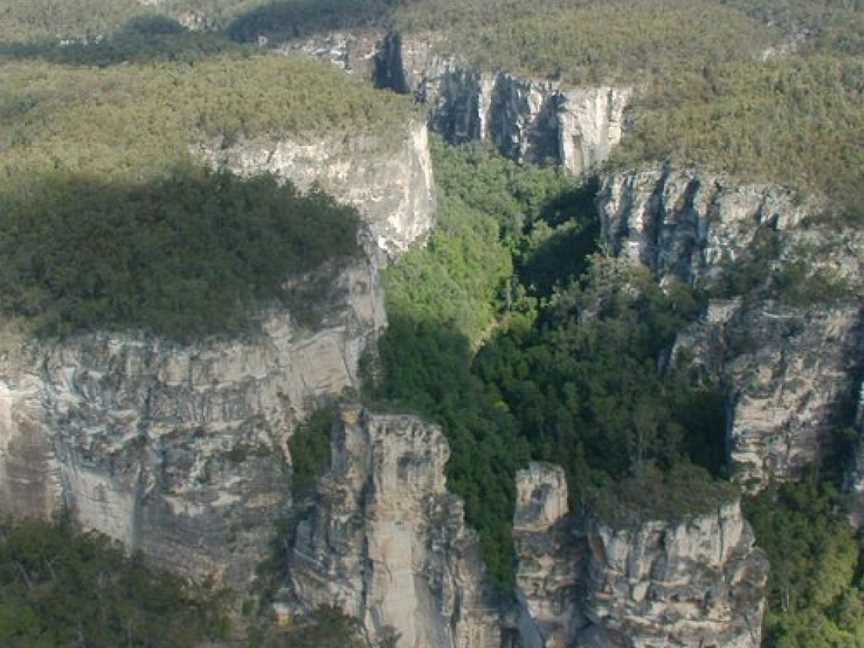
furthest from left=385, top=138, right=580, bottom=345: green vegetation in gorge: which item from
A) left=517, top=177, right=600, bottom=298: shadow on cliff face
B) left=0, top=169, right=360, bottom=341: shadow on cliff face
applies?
left=0, top=169, right=360, bottom=341: shadow on cliff face

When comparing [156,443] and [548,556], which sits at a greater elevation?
[548,556]

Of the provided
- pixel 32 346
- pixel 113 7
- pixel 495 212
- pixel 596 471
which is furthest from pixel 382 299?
pixel 113 7

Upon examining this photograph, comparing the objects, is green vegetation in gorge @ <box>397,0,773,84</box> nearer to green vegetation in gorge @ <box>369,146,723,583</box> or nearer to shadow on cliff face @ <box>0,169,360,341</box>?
green vegetation in gorge @ <box>369,146,723,583</box>

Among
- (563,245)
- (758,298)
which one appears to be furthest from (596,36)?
(758,298)

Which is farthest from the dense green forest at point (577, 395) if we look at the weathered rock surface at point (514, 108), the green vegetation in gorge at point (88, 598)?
the green vegetation in gorge at point (88, 598)

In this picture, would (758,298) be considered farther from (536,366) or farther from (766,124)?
(766,124)

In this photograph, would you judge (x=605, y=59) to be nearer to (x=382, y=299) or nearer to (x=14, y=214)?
(x=382, y=299)
